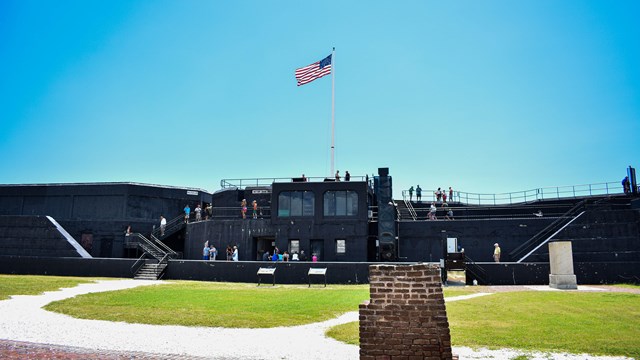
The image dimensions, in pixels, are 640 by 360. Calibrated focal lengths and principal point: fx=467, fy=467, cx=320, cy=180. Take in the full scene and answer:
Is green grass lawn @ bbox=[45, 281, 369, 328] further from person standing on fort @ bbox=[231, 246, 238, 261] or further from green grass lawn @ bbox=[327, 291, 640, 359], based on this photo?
person standing on fort @ bbox=[231, 246, 238, 261]

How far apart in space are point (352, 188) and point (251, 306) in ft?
55.5

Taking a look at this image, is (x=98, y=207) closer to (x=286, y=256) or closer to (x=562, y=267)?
(x=286, y=256)

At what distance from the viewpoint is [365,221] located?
1240 inches

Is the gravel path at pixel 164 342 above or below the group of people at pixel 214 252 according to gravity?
below

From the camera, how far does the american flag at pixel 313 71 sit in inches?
1266

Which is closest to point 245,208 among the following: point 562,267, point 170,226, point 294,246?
point 294,246

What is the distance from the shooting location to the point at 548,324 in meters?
12.0

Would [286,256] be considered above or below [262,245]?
below

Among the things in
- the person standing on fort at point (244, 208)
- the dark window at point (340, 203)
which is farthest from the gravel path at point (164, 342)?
the person standing on fort at point (244, 208)

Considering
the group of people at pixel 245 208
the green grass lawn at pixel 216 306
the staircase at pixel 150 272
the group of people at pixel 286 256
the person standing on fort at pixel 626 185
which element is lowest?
the green grass lawn at pixel 216 306

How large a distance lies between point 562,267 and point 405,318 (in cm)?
1793

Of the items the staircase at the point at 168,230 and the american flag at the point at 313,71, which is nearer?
the american flag at the point at 313,71

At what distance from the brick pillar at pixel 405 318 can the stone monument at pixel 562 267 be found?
17405 mm

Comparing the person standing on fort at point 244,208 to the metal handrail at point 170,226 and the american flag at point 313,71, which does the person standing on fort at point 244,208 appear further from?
the american flag at point 313,71
